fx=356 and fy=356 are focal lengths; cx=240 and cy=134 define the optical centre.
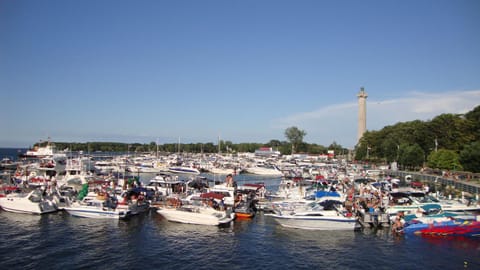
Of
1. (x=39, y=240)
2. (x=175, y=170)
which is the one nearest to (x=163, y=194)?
(x=39, y=240)

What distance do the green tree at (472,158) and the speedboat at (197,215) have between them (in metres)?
47.2

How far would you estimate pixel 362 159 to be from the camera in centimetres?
11219

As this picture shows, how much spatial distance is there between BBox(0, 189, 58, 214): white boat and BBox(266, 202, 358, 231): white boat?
21.8 meters

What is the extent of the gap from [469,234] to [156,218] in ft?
83.7

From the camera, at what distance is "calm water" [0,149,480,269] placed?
21.2m

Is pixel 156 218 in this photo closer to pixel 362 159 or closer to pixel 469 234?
pixel 469 234

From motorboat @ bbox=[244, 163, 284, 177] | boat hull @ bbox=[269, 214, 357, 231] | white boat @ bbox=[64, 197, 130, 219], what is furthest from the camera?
motorboat @ bbox=[244, 163, 284, 177]

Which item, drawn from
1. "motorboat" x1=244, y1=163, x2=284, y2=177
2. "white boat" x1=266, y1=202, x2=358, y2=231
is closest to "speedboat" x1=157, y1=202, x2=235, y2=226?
"white boat" x1=266, y1=202, x2=358, y2=231

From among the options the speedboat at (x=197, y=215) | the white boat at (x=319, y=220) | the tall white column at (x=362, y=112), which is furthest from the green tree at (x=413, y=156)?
the speedboat at (x=197, y=215)

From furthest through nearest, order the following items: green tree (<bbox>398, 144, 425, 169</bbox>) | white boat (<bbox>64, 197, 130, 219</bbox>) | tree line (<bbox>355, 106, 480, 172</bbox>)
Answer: green tree (<bbox>398, 144, 425, 169</bbox>), tree line (<bbox>355, 106, 480, 172</bbox>), white boat (<bbox>64, 197, 130, 219</bbox>)

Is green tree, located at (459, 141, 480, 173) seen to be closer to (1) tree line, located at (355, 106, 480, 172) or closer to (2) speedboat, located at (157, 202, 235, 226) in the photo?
(1) tree line, located at (355, 106, 480, 172)

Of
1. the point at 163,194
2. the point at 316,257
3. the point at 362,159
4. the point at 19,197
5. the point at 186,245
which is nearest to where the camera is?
the point at 316,257

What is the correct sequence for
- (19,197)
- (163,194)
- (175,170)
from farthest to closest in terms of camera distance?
(175,170) < (163,194) < (19,197)

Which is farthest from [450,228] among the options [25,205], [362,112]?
[362,112]
